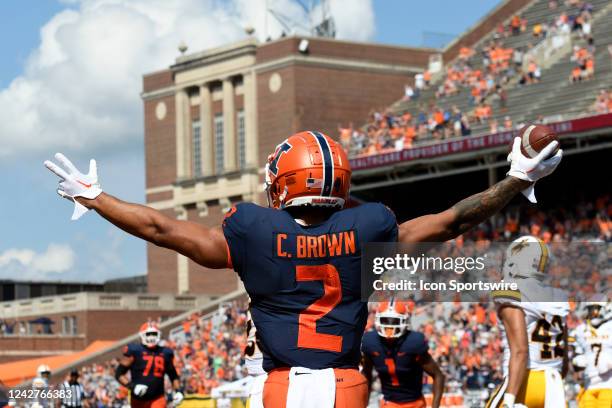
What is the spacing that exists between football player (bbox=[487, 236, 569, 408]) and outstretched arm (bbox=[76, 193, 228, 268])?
3.42 metres

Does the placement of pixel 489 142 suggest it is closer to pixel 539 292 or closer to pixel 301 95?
pixel 301 95

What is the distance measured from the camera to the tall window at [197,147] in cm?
5206

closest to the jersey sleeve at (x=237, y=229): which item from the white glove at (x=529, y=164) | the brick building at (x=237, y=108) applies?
the white glove at (x=529, y=164)

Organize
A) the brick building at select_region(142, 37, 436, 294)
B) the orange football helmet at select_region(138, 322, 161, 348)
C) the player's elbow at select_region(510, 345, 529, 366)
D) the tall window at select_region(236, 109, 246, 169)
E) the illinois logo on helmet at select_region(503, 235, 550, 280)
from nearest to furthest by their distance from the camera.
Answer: the player's elbow at select_region(510, 345, 529, 366) → the illinois logo on helmet at select_region(503, 235, 550, 280) → the orange football helmet at select_region(138, 322, 161, 348) → the brick building at select_region(142, 37, 436, 294) → the tall window at select_region(236, 109, 246, 169)

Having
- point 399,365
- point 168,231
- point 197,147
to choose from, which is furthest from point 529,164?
point 197,147

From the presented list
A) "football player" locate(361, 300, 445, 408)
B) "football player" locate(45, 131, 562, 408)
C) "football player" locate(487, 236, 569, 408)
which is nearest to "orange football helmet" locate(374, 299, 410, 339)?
"football player" locate(361, 300, 445, 408)

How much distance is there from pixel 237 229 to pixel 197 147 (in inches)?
1866

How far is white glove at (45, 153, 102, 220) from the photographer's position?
5293 mm

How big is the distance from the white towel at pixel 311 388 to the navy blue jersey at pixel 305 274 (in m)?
0.04

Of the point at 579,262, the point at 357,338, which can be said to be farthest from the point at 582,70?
the point at 357,338

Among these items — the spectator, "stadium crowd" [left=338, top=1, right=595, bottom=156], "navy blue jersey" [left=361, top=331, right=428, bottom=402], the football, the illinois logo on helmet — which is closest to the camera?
the football

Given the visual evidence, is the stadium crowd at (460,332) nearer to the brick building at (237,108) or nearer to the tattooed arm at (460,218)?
the brick building at (237,108)

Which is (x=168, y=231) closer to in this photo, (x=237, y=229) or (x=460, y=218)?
(x=237, y=229)

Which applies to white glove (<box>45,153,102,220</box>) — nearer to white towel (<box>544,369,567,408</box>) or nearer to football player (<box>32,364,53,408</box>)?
white towel (<box>544,369,567,408</box>)
